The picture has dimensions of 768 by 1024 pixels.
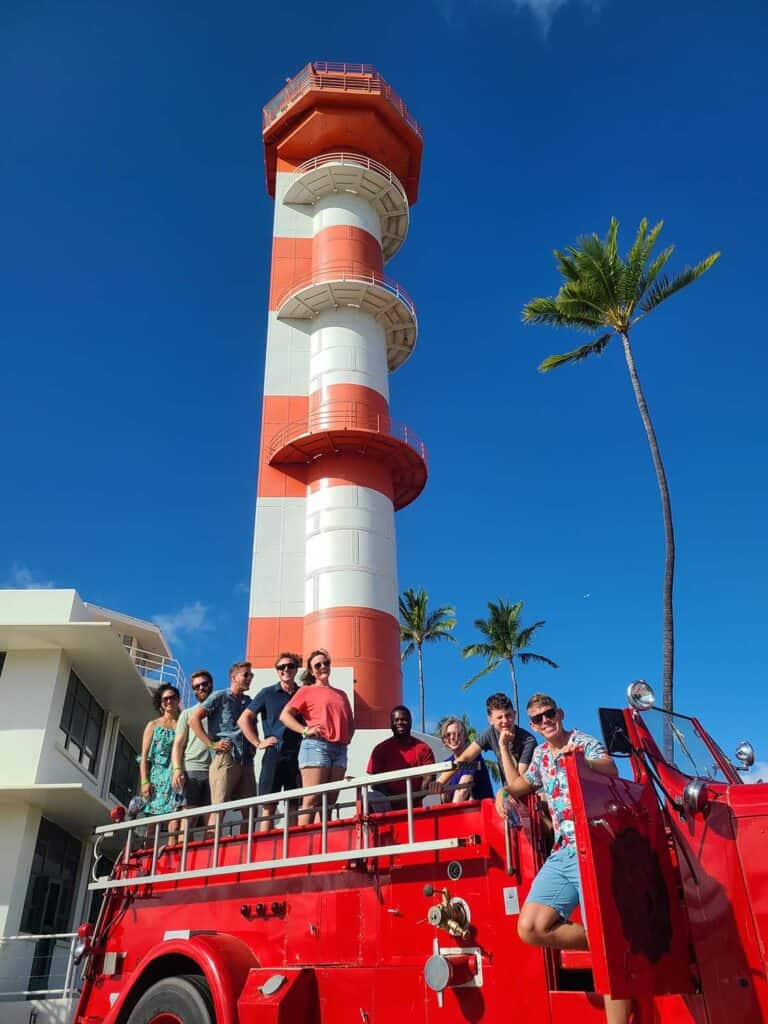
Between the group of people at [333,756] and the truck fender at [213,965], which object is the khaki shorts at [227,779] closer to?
the group of people at [333,756]

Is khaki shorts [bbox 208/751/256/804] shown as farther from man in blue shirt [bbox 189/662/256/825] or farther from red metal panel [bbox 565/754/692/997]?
red metal panel [bbox 565/754/692/997]

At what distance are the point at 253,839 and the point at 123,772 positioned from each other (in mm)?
19283

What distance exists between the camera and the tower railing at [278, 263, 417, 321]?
21.7 meters

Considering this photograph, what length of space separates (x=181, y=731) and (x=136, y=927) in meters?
2.03

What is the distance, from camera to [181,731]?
8453 mm

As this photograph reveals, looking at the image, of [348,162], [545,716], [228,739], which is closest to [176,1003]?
[228,739]

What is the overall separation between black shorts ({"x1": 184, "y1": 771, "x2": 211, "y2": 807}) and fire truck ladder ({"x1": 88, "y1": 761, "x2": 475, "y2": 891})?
2.30 ft

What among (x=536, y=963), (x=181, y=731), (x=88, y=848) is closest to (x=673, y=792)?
(x=536, y=963)

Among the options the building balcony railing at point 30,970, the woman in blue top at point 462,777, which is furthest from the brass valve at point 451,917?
the building balcony railing at point 30,970

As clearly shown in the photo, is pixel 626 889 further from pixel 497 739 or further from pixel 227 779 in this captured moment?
pixel 227 779

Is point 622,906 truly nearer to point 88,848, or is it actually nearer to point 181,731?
point 181,731

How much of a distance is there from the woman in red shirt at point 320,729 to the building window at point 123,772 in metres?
17.0

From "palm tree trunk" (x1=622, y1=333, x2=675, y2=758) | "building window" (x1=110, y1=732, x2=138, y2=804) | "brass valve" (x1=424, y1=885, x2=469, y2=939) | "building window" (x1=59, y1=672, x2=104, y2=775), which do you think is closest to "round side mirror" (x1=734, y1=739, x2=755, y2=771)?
"brass valve" (x1=424, y1=885, x2=469, y2=939)

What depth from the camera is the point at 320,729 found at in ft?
24.2
